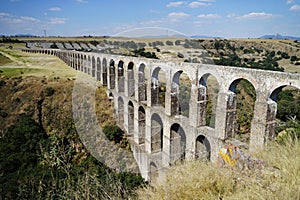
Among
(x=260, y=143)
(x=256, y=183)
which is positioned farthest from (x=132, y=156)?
(x=256, y=183)

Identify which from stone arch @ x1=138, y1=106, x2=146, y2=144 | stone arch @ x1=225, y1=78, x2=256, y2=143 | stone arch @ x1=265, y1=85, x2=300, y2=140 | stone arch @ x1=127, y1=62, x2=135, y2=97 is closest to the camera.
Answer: stone arch @ x1=265, y1=85, x2=300, y2=140

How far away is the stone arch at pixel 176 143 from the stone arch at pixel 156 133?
2315mm

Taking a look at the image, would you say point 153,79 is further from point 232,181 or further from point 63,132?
point 232,181

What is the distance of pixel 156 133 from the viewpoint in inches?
727

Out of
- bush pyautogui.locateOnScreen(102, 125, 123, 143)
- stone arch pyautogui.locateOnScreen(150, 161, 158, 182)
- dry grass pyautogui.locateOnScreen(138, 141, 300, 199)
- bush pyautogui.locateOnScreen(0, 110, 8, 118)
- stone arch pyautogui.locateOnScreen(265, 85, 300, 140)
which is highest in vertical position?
dry grass pyautogui.locateOnScreen(138, 141, 300, 199)

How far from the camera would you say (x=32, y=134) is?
22.4 m

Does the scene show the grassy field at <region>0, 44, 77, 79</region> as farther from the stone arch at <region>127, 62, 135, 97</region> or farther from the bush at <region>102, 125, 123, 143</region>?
the stone arch at <region>127, 62, 135, 97</region>

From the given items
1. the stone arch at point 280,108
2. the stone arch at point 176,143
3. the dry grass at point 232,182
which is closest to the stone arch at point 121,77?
the stone arch at point 176,143

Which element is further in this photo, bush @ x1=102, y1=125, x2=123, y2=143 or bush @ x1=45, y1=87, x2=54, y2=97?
bush @ x1=45, y1=87, x2=54, y2=97

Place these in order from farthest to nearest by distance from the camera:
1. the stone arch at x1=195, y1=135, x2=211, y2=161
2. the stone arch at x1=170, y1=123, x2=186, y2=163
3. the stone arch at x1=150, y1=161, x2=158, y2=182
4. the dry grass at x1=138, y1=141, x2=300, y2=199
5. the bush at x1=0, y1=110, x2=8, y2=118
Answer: the bush at x1=0, y1=110, x2=8, y2=118, the stone arch at x1=150, y1=161, x2=158, y2=182, the stone arch at x1=170, y1=123, x2=186, y2=163, the stone arch at x1=195, y1=135, x2=211, y2=161, the dry grass at x1=138, y1=141, x2=300, y2=199

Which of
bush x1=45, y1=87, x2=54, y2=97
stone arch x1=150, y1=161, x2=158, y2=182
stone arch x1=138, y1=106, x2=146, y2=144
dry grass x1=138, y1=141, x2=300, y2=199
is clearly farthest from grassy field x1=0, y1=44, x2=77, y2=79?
dry grass x1=138, y1=141, x2=300, y2=199

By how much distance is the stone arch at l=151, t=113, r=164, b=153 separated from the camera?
18094mm

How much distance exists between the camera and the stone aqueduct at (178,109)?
10.5 meters

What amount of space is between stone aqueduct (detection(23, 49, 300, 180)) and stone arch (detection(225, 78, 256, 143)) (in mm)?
52
